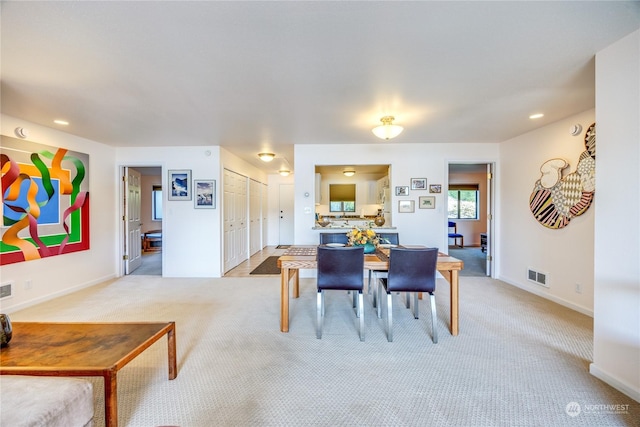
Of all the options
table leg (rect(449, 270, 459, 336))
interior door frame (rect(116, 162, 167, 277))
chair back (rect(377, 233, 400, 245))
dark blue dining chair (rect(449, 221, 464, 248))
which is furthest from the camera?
dark blue dining chair (rect(449, 221, 464, 248))

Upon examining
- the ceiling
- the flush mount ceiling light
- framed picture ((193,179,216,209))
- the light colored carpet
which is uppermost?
the ceiling

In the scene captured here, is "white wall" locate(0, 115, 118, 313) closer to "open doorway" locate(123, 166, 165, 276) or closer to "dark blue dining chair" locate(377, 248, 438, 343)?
"open doorway" locate(123, 166, 165, 276)

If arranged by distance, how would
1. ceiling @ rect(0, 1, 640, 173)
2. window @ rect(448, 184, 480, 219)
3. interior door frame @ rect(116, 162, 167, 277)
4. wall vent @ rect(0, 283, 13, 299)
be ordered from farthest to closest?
window @ rect(448, 184, 480, 219)
interior door frame @ rect(116, 162, 167, 277)
wall vent @ rect(0, 283, 13, 299)
ceiling @ rect(0, 1, 640, 173)

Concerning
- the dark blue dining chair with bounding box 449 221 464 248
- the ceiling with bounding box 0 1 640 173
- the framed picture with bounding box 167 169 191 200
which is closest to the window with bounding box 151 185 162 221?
the framed picture with bounding box 167 169 191 200

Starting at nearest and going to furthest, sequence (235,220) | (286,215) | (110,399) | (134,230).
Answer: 1. (110,399)
2. (134,230)
3. (235,220)
4. (286,215)

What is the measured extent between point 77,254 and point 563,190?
22.9 feet

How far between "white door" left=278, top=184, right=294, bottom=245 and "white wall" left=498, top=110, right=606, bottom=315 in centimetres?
572

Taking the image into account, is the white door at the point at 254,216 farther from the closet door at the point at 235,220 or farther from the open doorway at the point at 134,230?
the open doorway at the point at 134,230

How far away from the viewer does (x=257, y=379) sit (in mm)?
1899

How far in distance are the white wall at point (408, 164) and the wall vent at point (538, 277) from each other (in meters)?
1.21

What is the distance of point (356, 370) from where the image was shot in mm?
2004

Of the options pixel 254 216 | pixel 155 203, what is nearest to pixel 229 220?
pixel 254 216

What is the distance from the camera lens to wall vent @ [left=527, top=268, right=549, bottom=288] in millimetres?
3623

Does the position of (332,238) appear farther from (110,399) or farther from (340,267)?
(110,399)
